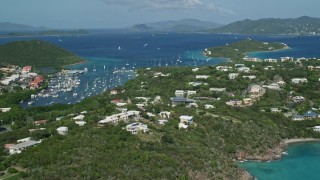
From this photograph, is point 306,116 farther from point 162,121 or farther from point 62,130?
point 62,130

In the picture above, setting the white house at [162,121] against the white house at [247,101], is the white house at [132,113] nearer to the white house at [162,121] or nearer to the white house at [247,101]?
the white house at [162,121]

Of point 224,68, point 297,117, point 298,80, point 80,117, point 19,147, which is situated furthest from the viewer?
point 224,68

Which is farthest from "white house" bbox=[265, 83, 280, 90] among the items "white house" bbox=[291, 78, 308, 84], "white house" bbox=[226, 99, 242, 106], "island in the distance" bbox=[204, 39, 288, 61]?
"island in the distance" bbox=[204, 39, 288, 61]

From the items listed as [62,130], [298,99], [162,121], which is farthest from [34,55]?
[62,130]

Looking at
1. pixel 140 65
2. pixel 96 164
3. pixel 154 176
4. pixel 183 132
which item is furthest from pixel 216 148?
pixel 140 65

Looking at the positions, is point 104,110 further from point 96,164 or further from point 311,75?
point 311,75

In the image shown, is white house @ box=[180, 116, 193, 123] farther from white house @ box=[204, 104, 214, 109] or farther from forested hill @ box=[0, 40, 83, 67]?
forested hill @ box=[0, 40, 83, 67]
